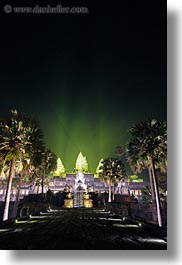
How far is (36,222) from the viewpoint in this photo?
6.35 metres

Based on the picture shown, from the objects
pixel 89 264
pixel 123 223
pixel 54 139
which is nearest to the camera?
pixel 89 264

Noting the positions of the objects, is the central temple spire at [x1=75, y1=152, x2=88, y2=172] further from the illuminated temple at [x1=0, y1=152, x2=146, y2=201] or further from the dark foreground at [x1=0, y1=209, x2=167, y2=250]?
the dark foreground at [x1=0, y1=209, x2=167, y2=250]

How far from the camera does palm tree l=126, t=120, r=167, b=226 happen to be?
6.38 m

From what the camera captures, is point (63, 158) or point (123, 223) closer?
point (123, 223)

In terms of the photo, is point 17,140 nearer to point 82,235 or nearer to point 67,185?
point 67,185

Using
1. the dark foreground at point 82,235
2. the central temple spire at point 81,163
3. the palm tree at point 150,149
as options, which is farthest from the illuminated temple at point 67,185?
the dark foreground at point 82,235

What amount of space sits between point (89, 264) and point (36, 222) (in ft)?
6.07

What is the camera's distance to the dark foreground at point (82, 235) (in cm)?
530

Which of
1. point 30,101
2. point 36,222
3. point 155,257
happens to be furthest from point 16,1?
point 155,257

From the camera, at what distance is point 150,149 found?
739cm

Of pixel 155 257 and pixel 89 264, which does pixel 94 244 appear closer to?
→ pixel 89 264

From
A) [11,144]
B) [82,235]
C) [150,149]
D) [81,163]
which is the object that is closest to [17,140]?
[11,144]

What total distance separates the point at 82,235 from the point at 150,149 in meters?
3.34

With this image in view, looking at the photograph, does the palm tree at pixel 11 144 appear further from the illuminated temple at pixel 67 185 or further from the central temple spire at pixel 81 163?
the central temple spire at pixel 81 163
